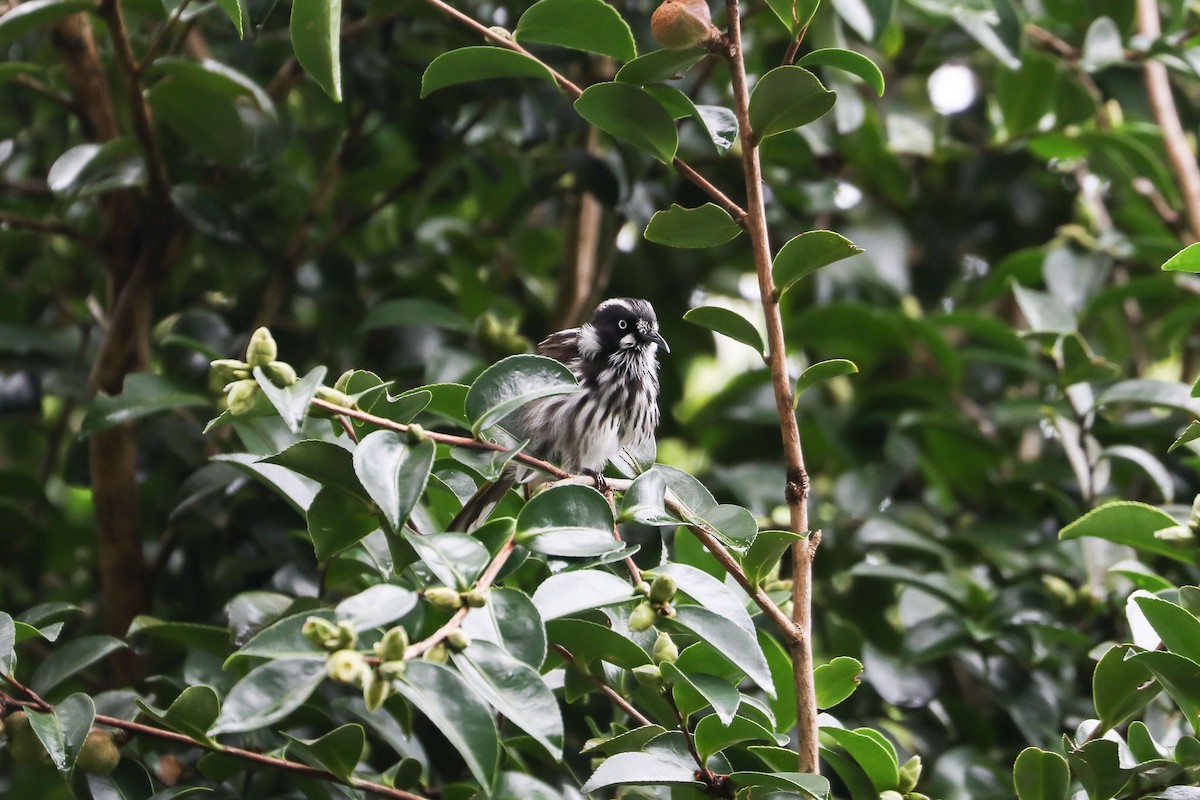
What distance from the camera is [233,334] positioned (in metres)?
3.71

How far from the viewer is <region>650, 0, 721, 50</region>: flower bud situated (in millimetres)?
2059

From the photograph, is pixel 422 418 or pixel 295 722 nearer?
pixel 295 722

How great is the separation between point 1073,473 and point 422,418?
196 centimetres

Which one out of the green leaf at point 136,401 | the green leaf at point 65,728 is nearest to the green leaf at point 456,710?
the green leaf at point 65,728

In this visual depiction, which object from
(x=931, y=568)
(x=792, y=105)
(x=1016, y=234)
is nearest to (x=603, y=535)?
(x=792, y=105)

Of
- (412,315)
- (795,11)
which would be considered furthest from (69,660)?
(795,11)

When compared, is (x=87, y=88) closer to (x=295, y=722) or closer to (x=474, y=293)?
(x=474, y=293)

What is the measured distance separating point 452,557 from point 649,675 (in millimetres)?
501

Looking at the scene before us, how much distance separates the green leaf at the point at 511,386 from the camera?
196 cm

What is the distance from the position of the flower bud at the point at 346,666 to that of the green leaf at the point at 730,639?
0.60 metres

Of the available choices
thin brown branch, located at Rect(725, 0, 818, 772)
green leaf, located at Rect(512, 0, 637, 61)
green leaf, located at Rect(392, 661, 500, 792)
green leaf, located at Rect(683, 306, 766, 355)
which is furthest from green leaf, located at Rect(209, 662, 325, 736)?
green leaf, located at Rect(512, 0, 637, 61)

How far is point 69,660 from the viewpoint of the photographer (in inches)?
97.8

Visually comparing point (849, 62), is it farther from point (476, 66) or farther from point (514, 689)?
point (514, 689)

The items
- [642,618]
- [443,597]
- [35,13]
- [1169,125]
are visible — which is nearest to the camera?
[443,597]
